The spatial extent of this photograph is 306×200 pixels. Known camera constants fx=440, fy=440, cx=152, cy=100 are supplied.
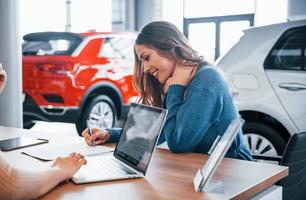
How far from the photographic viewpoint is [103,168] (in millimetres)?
1417

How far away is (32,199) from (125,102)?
4.41 m

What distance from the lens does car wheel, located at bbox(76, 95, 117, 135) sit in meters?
5.10

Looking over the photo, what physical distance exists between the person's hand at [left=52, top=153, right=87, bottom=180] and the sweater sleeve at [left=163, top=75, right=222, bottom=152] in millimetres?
407

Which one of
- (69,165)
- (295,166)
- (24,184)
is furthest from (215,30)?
(24,184)

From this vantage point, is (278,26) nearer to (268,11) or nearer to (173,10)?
(268,11)

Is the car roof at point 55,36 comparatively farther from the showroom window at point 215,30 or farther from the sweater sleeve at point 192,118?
the sweater sleeve at point 192,118

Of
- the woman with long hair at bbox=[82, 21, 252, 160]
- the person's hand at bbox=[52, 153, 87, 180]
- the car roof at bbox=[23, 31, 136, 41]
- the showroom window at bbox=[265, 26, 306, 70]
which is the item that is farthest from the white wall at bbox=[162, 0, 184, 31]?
the person's hand at bbox=[52, 153, 87, 180]

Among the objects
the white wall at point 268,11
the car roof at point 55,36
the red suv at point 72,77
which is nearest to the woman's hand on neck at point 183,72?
the red suv at point 72,77

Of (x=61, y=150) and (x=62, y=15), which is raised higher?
(x=62, y=15)

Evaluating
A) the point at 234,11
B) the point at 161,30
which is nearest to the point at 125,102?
the point at 234,11

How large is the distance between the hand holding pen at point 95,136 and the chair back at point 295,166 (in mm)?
725

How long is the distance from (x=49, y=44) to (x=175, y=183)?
13.3 feet

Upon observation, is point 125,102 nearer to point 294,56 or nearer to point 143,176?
point 294,56

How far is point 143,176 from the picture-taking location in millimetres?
1315
